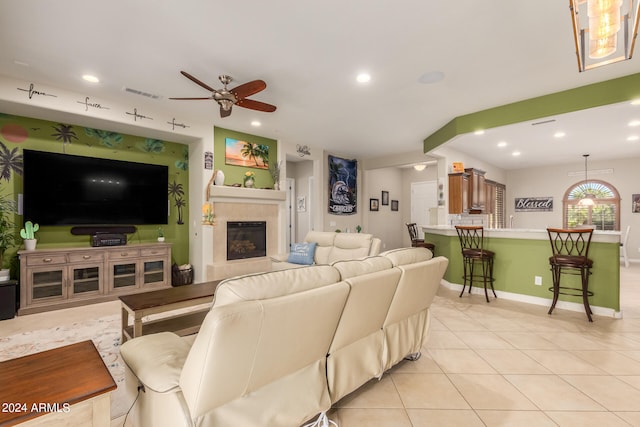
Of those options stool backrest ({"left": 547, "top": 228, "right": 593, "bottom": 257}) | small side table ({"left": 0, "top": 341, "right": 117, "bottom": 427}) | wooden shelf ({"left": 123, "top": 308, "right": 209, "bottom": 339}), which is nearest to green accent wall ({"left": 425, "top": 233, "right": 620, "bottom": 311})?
stool backrest ({"left": 547, "top": 228, "right": 593, "bottom": 257})

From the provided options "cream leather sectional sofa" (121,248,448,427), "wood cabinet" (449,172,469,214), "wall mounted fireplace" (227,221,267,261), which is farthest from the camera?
"wood cabinet" (449,172,469,214)

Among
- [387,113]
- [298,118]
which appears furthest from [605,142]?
[298,118]

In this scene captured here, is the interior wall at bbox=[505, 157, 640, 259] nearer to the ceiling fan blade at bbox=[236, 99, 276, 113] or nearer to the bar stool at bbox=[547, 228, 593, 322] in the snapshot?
the bar stool at bbox=[547, 228, 593, 322]

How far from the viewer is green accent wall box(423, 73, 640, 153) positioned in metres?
3.28

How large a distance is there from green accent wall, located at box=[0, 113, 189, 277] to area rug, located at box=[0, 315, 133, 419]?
4.84 ft

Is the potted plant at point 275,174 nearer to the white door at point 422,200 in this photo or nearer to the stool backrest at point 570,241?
the stool backrest at point 570,241

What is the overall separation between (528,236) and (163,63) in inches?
195

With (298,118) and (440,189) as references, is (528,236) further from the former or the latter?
(298,118)

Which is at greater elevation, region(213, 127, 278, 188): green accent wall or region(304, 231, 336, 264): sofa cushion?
region(213, 127, 278, 188): green accent wall

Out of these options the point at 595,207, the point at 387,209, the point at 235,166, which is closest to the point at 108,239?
the point at 235,166

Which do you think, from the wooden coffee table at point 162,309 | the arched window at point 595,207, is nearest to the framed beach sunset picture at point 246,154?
the wooden coffee table at point 162,309

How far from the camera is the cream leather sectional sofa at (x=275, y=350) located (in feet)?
3.76

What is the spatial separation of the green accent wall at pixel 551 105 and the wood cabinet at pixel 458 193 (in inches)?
46.4

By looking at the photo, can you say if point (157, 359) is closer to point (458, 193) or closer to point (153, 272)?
point (153, 272)
